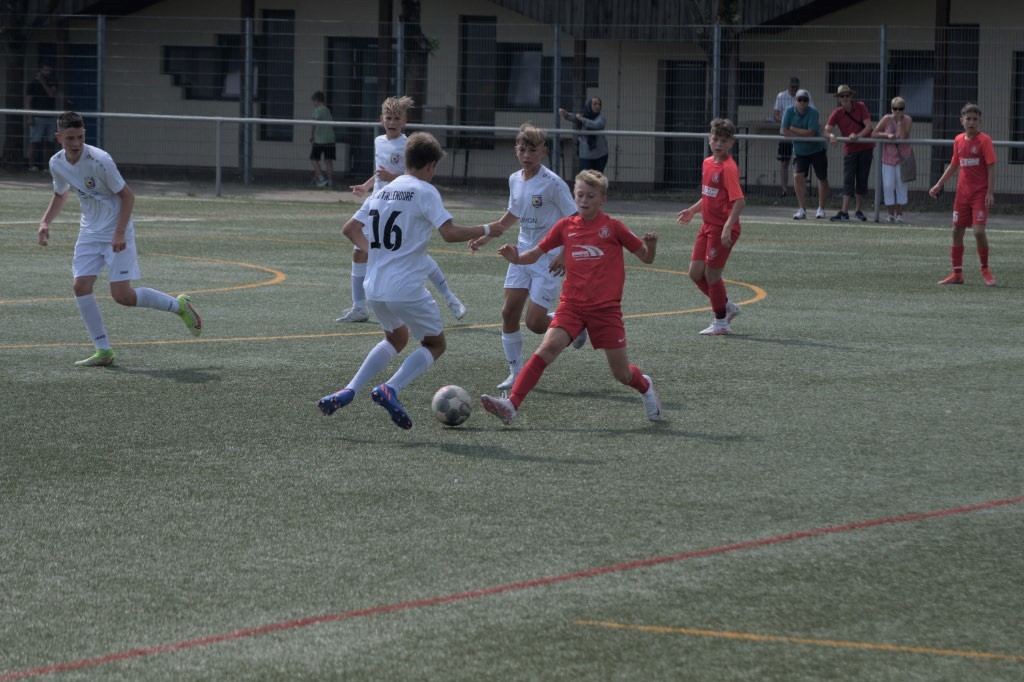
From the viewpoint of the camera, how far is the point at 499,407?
28.9 feet

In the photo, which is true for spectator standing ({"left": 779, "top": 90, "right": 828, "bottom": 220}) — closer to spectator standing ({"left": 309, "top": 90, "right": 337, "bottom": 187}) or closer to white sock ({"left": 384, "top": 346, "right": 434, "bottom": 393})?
spectator standing ({"left": 309, "top": 90, "right": 337, "bottom": 187})

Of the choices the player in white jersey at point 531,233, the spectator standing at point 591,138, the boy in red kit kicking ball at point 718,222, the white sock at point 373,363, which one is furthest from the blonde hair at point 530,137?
the spectator standing at point 591,138

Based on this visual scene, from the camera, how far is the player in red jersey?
17.0m

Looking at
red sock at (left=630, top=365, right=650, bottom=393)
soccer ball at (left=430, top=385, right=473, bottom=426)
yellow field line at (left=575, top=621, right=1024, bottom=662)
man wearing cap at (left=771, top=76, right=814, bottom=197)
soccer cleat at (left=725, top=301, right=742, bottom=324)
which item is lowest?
yellow field line at (left=575, top=621, right=1024, bottom=662)

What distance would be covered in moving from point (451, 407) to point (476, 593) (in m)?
3.16

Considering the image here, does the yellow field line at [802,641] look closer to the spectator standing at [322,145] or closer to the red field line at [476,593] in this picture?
the red field line at [476,593]

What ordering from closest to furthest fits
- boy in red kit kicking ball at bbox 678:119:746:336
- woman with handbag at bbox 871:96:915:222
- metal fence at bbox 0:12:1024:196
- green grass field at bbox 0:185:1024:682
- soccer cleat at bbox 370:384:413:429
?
green grass field at bbox 0:185:1024:682, soccer cleat at bbox 370:384:413:429, boy in red kit kicking ball at bbox 678:119:746:336, woman with handbag at bbox 871:96:915:222, metal fence at bbox 0:12:1024:196

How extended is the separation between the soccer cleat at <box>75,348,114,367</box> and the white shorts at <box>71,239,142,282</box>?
59 cm

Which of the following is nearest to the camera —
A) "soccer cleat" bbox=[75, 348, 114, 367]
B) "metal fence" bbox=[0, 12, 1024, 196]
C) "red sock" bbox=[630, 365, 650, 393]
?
"red sock" bbox=[630, 365, 650, 393]

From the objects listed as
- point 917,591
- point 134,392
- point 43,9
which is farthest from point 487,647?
point 43,9

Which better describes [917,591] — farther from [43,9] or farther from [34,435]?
[43,9]

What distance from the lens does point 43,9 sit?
33.6 metres

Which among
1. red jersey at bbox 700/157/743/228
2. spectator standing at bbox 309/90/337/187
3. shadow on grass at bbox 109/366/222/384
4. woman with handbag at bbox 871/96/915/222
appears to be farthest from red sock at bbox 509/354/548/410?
spectator standing at bbox 309/90/337/187

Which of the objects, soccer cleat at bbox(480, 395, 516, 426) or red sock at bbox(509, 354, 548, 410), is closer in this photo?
soccer cleat at bbox(480, 395, 516, 426)
